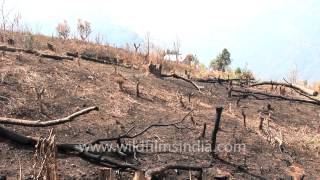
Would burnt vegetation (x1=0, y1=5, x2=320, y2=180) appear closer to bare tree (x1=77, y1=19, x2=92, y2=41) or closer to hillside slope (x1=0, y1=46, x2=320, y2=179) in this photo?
hillside slope (x1=0, y1=46, x2=320, y2=179)

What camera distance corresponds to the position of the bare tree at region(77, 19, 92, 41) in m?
20.0

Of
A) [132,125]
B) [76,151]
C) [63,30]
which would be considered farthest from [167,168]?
[63,30]

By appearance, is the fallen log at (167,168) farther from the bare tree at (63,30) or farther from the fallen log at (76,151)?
the bare tree at (63,30)

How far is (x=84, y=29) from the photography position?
20.7 meters

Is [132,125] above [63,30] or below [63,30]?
below

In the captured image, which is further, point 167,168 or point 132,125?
point 132,125

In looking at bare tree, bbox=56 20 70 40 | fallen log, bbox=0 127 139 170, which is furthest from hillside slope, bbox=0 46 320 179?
bare tree, bbox=56 20 70 40

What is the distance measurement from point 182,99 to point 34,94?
2949mm

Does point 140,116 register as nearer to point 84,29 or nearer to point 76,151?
point 76,151

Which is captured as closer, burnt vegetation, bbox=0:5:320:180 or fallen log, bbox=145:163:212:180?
fallen log, bbox=145:163:212:180

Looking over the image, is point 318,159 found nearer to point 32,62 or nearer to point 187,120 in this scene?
point 187,120

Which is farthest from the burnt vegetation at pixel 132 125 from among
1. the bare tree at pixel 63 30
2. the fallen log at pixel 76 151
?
the bare tree at pixel 63 30

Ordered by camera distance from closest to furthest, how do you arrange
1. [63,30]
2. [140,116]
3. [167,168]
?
[167,168]
[140,116]
[63,30]

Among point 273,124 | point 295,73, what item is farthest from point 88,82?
point 295,73
